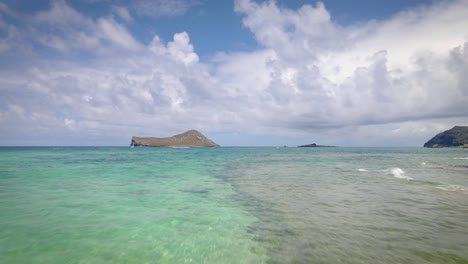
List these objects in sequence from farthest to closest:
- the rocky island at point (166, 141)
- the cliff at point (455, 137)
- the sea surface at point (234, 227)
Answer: the rocky island at point (166, 141)
the cliff at point (455, 137)
the sea surface at point (234, 227)

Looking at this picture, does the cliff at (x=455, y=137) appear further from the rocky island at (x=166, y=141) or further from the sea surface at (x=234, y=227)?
the sea surface at (x=234, y=227)

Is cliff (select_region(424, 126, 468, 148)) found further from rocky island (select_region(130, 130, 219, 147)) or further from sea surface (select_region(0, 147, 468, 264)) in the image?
sea surface (select_region(0, 147, 468, 264))

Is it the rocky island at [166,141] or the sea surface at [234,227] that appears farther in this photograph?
the rocky island at [166,141]

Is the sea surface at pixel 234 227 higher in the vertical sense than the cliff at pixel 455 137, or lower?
lower

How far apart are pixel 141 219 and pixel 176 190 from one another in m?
6.42

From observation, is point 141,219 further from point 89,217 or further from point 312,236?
point 312,236

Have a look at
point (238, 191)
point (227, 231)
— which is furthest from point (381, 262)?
point (238, 191)

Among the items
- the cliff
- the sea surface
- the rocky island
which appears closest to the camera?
the sea surface

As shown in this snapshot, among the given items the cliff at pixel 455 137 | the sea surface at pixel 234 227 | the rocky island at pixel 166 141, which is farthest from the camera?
the rocky island at pixel 166 141

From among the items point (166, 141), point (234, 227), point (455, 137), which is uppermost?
point (455, 137)

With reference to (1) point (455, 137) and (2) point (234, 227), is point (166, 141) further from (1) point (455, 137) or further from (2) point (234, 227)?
(1) point (455, 137)

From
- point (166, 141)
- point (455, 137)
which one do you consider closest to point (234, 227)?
point (166, 141)

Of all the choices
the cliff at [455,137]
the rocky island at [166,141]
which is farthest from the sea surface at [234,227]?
the cliff at [455,137]

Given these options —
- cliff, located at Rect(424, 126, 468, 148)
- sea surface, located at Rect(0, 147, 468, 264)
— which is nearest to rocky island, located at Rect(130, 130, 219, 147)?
sea surface, located at Rect(0, 147, 468, 264)
